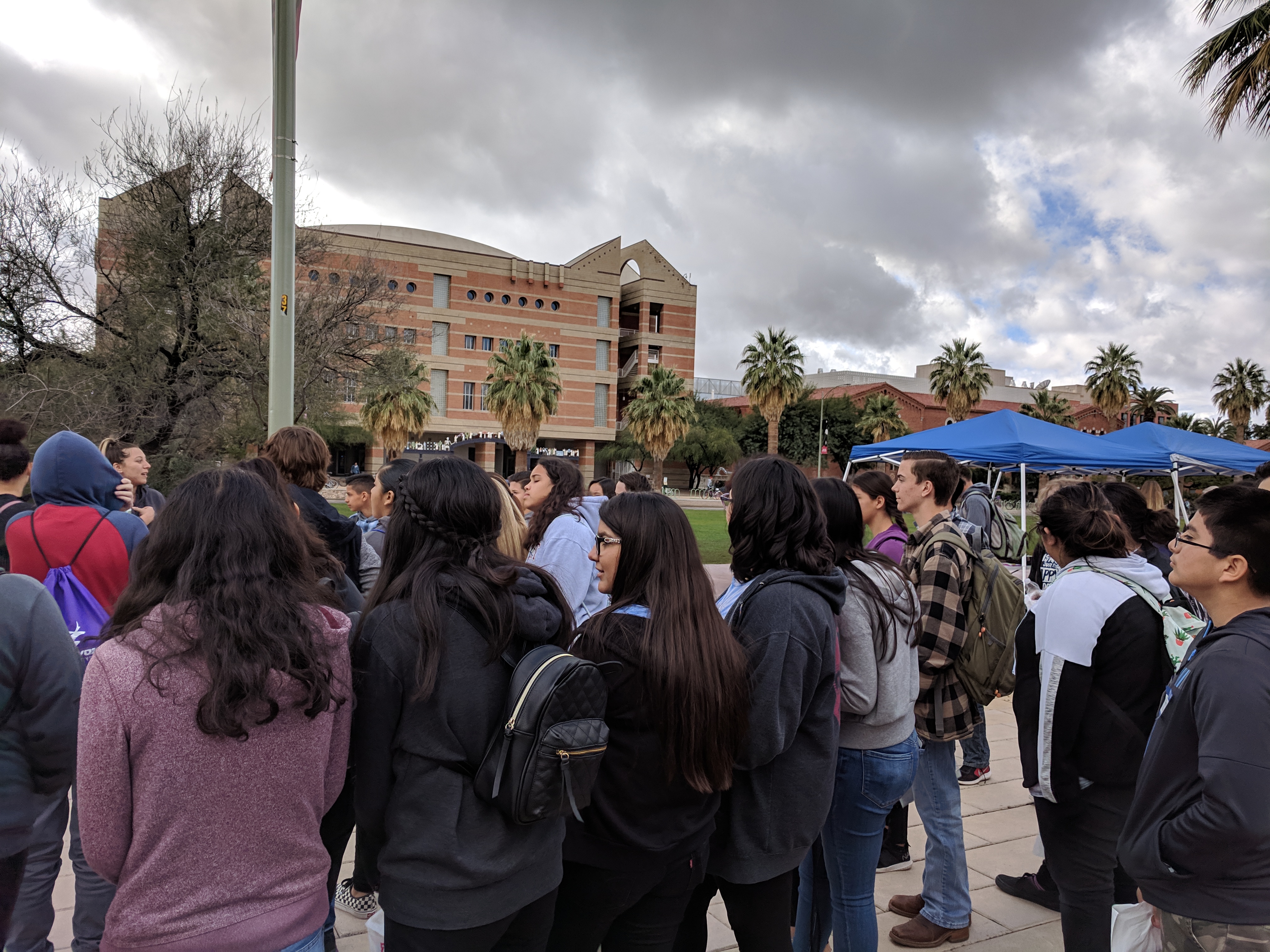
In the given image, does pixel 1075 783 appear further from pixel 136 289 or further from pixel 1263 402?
pixel 1263 402

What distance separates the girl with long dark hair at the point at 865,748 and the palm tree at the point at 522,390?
33.9 meters

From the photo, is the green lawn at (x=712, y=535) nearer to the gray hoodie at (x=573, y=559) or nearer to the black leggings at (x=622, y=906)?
the gray hoodie at (x=573, y=559)

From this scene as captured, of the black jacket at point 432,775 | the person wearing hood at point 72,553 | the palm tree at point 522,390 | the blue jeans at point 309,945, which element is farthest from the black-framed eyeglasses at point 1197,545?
the palm tree at point 522,390

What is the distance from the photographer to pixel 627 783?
2084 millimetres

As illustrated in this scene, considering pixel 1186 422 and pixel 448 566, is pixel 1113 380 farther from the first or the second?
pixel 448 566

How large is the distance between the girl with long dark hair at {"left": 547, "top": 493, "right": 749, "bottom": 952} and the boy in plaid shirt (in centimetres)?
148

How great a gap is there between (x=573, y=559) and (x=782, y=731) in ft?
7.07

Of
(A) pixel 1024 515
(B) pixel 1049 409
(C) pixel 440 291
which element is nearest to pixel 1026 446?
(A) pixel 1024 515

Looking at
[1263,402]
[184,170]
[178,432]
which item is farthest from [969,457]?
[1263,402]

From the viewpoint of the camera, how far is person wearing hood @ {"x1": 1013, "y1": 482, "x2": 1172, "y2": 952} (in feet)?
8.74

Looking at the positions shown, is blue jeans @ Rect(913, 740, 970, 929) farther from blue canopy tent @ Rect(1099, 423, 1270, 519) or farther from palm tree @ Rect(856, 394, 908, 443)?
palm tree @ Rect(856, 394, 908, 443)

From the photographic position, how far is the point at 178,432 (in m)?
13.2

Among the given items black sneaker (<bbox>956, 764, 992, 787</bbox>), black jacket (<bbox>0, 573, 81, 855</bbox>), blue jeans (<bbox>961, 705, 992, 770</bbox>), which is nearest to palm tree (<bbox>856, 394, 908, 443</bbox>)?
blue jeans (<bbox>961, 705, 992, 770</bbox>)

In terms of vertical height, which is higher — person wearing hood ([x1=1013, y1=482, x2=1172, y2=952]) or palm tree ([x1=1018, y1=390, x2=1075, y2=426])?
palm tree ([x1=1018, y1=390, x2=1075, y2=426])
